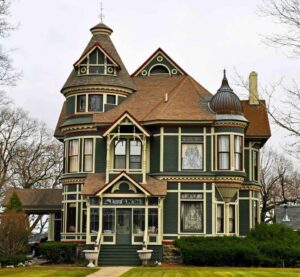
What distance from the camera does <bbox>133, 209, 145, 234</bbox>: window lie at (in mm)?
38594

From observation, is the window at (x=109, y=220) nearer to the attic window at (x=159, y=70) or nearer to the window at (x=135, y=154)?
the window at (x=135, y=154)

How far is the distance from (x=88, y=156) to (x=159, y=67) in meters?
8.43

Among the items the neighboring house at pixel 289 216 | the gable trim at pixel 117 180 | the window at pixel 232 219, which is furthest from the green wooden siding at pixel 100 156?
the neighboring house at pixel 289 216

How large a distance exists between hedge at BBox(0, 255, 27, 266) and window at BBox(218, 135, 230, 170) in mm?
12428

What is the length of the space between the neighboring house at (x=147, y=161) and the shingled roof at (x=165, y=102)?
6 cm

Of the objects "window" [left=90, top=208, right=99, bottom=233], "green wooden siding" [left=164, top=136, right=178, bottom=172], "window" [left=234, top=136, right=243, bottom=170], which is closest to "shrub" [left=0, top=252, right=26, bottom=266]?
"window" [left=90, top=208, right=99, bottom=233]

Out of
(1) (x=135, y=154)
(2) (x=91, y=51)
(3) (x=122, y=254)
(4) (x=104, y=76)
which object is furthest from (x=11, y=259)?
(2) (x=91, y=51)

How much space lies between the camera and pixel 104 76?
139ft

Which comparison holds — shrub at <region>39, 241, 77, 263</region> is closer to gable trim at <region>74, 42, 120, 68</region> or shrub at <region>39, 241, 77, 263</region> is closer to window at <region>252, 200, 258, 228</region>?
gable trim at <region>74, 42, 120, 68</region>

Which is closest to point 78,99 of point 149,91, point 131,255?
point 149,91

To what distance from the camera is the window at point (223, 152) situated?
39.7 m

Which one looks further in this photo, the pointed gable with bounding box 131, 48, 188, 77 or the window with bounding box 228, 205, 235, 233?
the pointed gable with bounding box 131, 48, 188, 77

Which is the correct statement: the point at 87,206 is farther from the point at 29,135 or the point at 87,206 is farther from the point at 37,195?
the point at 29,135

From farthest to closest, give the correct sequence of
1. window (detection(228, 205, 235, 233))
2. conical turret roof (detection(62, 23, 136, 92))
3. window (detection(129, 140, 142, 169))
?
conical turret roof (detection(62, 23, 136, 92)) → window (detection(228, 205, 235, 233)) → window (detection(129, 140, 142, 169))
